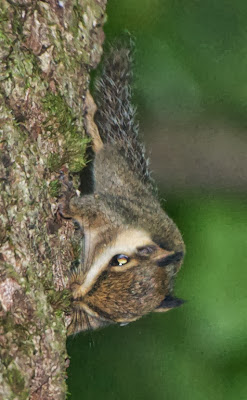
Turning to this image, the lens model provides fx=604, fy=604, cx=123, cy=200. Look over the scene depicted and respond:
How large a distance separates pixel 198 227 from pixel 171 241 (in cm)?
72

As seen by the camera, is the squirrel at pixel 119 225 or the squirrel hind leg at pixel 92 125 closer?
the squirrel at pixel 119 225

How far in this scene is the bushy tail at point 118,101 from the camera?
2910 millimetres

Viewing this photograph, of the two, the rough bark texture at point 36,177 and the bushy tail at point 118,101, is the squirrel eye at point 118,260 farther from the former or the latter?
the bushy tail at point 118,101

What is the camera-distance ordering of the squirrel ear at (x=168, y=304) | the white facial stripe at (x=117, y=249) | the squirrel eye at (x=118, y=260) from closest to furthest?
the white facial stripe at (x=117, y=249) → the squirrel eye at (x=118, y=260) → the squirrel ear at (x=168, y=304)

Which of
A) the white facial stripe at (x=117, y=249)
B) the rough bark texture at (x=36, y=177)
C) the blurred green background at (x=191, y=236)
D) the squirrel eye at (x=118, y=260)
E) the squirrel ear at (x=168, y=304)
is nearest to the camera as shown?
the rough bark texture at (x=36, y=177)

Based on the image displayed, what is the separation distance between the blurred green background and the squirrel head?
47 cm

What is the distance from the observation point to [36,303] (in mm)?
1770

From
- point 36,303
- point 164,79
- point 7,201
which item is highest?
point 164,79

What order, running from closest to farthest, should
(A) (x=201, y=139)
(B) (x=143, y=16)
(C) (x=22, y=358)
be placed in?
(C) (x=22, y=358) → (A) (x=201, y=139) → (B) (x=143, y=16)

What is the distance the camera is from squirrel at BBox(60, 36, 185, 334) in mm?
2324

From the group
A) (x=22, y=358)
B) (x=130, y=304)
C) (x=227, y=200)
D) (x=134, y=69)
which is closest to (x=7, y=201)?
(x=22, y=358)

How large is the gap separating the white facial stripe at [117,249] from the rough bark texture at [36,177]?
14cm

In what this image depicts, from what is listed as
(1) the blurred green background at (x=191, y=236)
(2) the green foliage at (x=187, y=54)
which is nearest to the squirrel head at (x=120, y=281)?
(1) the blurred green background at (x=191, y=236)

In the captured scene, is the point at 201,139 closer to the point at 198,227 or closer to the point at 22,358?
the point at 198,227
